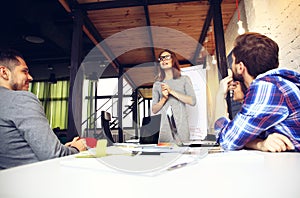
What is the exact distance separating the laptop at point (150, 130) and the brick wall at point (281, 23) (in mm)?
1283

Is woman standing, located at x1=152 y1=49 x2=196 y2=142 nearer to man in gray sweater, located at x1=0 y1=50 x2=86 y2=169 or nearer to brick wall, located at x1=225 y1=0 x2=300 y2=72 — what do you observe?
man in gray sweater, located at x1=0 y1=50 x2=86 y2=169

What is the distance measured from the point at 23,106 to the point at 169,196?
30.8 inches

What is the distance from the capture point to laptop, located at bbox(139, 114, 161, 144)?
947mm

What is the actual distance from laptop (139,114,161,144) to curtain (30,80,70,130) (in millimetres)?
7063

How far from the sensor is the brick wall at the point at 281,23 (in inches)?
59.9

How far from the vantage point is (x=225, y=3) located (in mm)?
2363

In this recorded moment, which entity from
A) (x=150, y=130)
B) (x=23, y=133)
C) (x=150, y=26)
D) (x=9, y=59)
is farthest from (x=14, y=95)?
(x=150, y=26)

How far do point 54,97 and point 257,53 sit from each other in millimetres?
7835

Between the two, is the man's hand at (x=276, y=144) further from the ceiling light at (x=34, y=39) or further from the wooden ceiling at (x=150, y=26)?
the ceiling light at (x=34, y=39)

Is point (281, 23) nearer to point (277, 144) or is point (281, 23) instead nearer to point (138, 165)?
point (277, 144)

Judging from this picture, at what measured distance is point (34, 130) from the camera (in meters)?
0.78

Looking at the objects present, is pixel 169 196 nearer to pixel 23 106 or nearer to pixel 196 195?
pixel 196 195

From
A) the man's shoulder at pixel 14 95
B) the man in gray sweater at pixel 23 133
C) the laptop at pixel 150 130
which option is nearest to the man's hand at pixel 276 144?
the laptop at pixel 150 130

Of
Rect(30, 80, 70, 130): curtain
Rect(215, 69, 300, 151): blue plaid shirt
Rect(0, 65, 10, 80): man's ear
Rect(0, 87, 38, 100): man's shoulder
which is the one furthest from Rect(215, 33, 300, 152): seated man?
Rect(30, 80, 70, 130): curtain
